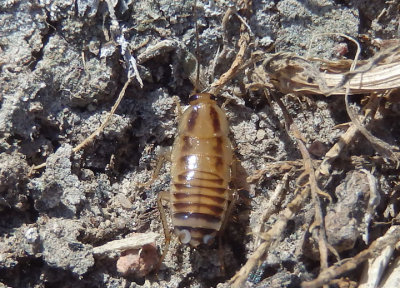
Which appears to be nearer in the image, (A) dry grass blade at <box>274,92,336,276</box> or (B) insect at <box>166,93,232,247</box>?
(A) dry grass blade at <box>274,92,336,276</box>

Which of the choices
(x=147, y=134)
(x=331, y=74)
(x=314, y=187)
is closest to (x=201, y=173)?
(x=147, y=134)

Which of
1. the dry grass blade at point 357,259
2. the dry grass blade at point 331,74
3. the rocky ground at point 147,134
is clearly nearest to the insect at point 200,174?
the rocky ground at point 147,134

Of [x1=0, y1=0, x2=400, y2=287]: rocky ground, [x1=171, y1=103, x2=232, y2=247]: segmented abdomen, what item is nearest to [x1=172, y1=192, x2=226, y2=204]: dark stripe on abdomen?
[x1=171, y1=103, x2=232, y2=247]: segmented abdomen

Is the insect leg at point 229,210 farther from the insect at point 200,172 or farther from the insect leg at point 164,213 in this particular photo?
the insect leg at point 164,213

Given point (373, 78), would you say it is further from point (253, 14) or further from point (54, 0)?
point (54, 0)

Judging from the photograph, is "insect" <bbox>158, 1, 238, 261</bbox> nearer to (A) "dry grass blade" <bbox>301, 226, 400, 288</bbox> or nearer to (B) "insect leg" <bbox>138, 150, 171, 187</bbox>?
(B) "insect leg" <bbox>138, 150, 171, 187</bbox>

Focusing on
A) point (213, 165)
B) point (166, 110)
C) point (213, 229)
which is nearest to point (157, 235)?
point (213, 229)
